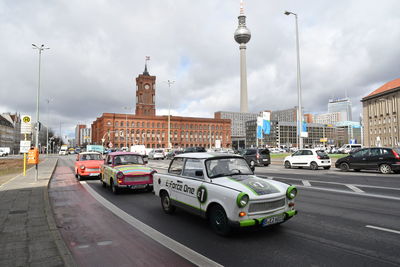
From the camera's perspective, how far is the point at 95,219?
6.70m

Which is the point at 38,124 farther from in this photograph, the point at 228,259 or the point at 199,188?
the point at 228,259

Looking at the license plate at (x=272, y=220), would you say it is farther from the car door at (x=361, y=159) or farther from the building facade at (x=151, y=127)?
the building facade at (x=151, y=127)

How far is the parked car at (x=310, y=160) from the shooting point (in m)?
20.3

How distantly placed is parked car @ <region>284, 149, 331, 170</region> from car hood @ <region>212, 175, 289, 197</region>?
649 inches

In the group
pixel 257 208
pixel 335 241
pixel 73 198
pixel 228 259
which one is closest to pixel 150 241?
pixel 228 259

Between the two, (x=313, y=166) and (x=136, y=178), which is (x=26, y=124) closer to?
(x=136, y=178)

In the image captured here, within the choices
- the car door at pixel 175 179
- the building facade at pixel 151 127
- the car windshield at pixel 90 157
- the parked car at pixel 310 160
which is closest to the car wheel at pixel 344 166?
the parked car at pixel 310 160

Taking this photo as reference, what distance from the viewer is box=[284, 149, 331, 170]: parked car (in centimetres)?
2027

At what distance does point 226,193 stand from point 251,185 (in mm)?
567

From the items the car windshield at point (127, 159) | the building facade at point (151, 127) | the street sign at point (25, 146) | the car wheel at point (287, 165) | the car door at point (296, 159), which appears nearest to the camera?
the car windshield at point (127, 159)

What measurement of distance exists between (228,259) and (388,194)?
8.16m

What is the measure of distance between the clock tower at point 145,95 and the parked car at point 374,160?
104m

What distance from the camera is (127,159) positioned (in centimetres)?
1121

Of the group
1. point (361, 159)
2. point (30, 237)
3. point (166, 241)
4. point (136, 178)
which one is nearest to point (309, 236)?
point (166, 241)
